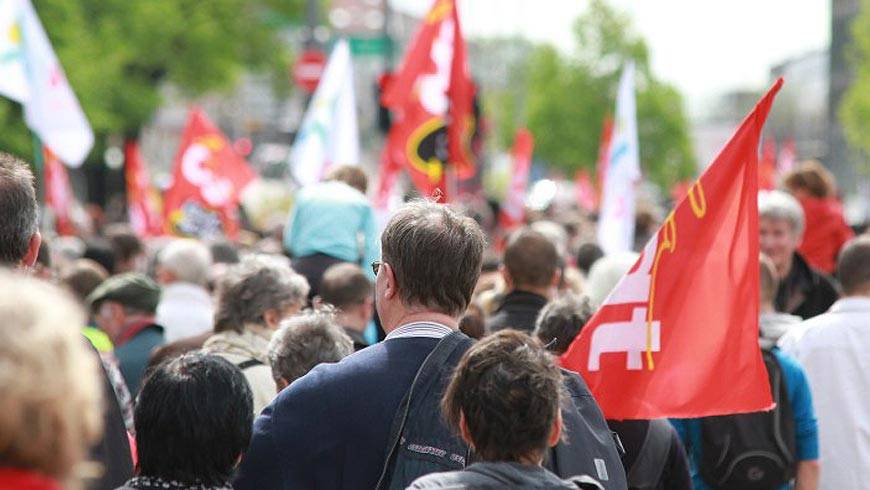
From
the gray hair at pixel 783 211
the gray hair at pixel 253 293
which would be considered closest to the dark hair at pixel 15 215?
the gray hair at pixel 253 293

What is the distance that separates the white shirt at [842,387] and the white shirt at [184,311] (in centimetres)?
357

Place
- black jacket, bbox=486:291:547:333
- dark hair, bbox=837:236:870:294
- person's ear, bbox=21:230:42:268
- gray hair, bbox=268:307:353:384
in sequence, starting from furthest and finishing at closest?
black jacket, bbox=486:291:547:333 → dark hair, bbox=837:236:870:294 → gray hair, bbox=268:307:353:384 → person's ear, bbox=21:230:42:268

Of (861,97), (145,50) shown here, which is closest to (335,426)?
(145,50)

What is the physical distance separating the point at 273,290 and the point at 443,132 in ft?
16.7

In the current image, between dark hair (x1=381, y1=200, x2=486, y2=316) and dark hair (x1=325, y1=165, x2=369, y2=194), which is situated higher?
dark hair (x1=381, y1=200, x2=486, y2=316)

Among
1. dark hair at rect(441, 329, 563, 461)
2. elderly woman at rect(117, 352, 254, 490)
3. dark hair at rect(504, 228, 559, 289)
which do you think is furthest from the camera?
dark hair at rect(504, 228, 559, 289)

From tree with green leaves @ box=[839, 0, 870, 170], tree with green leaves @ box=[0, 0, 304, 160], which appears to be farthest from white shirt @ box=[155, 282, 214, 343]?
tree with green leaves @ box=[839, 0, 870, 170]

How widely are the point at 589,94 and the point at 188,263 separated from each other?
65600 mm

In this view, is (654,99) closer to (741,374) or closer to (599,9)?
(599,9)

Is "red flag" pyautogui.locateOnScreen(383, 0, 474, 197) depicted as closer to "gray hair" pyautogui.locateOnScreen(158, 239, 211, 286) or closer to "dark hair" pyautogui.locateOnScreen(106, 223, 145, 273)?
"dark hair" pyautogui.locateOnScreen(106, 223, 145, 273)

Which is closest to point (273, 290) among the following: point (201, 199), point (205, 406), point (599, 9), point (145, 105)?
point (205, 406)

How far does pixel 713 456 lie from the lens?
5586mm

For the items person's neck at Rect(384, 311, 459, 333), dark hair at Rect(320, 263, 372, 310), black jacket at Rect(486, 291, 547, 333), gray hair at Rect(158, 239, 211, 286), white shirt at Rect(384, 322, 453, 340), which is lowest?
gray hair at Rect(158, 239, 211, 286)

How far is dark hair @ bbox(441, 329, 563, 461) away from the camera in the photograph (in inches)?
127
